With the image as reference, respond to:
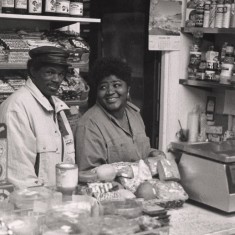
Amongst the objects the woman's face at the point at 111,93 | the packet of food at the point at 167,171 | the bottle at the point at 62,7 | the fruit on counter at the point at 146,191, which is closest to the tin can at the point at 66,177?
the fruit on counter at the point at 146,191

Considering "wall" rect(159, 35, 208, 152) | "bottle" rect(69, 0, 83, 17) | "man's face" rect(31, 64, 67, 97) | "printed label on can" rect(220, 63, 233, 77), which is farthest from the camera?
"wall" rect(159, 35, 208, 152)

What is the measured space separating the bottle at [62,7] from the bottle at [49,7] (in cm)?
3

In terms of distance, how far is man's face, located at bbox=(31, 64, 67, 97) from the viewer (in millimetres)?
2934

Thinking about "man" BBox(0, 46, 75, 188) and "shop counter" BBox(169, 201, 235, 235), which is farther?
"man" BBox(0, 46, 75, 188)

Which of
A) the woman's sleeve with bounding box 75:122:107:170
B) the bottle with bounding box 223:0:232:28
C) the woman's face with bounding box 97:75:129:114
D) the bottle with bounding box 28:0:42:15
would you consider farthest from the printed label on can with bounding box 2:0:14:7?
the bottle with bounding box 223:0:232:28

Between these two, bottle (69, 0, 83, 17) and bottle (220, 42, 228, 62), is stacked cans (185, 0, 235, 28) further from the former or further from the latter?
bottle (69, 0, 83, 17)

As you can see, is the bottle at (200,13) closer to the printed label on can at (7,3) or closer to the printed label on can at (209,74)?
the printed label on can at (209,74)

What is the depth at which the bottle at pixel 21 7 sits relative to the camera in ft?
11.2

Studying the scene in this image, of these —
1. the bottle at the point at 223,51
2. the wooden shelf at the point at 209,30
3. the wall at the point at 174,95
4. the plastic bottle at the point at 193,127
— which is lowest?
the plastic bottle at the point at 193,127

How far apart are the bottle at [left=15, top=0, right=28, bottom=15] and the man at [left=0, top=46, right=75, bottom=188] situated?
61 centimetres

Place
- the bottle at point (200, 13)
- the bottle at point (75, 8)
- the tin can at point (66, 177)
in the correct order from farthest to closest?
the bottle at point (200, 13) < the bottle at point (75, 8) < the tin can at point (66, 177)

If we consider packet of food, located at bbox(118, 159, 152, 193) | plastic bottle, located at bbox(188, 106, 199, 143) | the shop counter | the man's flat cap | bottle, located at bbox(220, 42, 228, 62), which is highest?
bottle, located at bbox(220, 42, 228, 62)

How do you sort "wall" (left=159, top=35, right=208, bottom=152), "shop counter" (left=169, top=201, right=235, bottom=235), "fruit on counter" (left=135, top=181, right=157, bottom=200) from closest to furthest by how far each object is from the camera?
"shop counter" (left=169, top=201, right=235, bottom=235), "fruit on counter" (left=135, top=181, right=157, bottom=200), "wall" (left=159, top=35, right=208, bottom=152)

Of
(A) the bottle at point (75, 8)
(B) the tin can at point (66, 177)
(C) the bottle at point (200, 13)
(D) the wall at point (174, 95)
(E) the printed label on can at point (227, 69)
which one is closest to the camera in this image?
(B) the tin can at point (66, 177)
